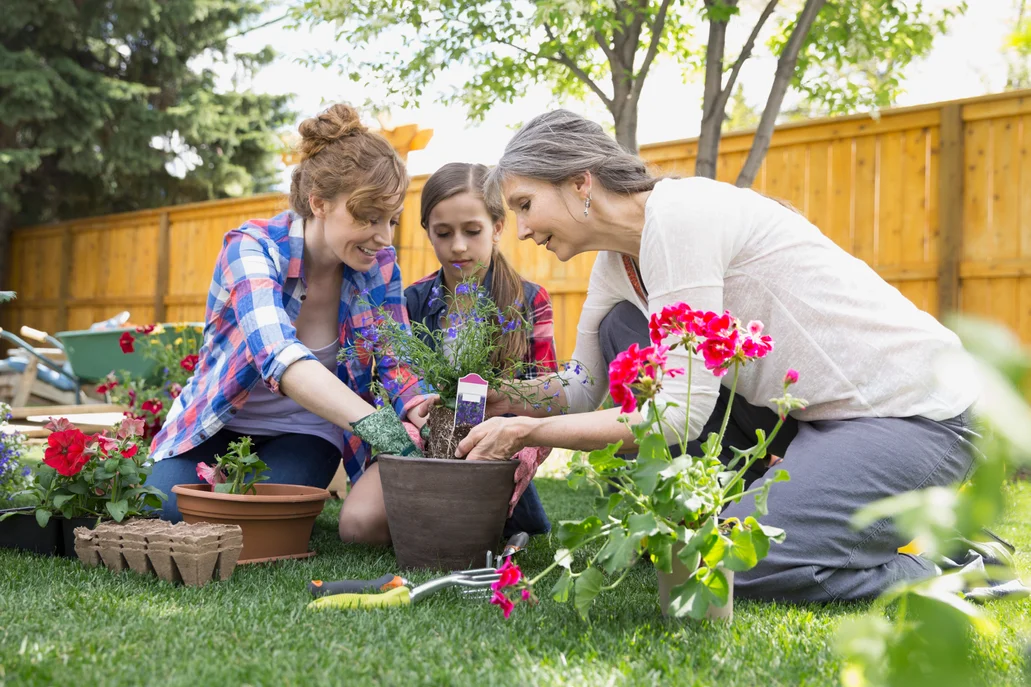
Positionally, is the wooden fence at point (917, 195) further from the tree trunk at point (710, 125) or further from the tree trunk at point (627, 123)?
the tree trunk at point (627, 123)

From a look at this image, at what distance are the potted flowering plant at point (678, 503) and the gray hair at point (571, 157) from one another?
0.61 meters

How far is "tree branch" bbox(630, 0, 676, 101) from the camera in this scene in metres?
4.05

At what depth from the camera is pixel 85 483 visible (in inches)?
82.4

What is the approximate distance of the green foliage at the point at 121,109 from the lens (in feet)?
34.6

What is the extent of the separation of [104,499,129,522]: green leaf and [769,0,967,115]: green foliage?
4259mm

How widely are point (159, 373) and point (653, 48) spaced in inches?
132

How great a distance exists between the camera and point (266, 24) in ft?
38.4

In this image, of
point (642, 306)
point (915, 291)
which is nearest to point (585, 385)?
point (642, 306)

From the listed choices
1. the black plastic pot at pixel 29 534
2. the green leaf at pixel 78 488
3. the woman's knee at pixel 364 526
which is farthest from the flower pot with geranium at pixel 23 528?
the woman's knee at pixel 364 526

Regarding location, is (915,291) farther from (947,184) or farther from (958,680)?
(958,680)

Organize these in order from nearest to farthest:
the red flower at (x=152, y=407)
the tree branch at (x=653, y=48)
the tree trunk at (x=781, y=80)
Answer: the red flower at (x=152, y=407) < the tree branch at (x=653, y=48) < the tree trunk at (x=781, y=80)

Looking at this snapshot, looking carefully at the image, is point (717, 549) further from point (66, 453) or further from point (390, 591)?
point (66, 453)

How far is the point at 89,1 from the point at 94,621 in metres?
11.8

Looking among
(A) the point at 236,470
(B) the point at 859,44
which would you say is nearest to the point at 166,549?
(A) the point at 236,470
